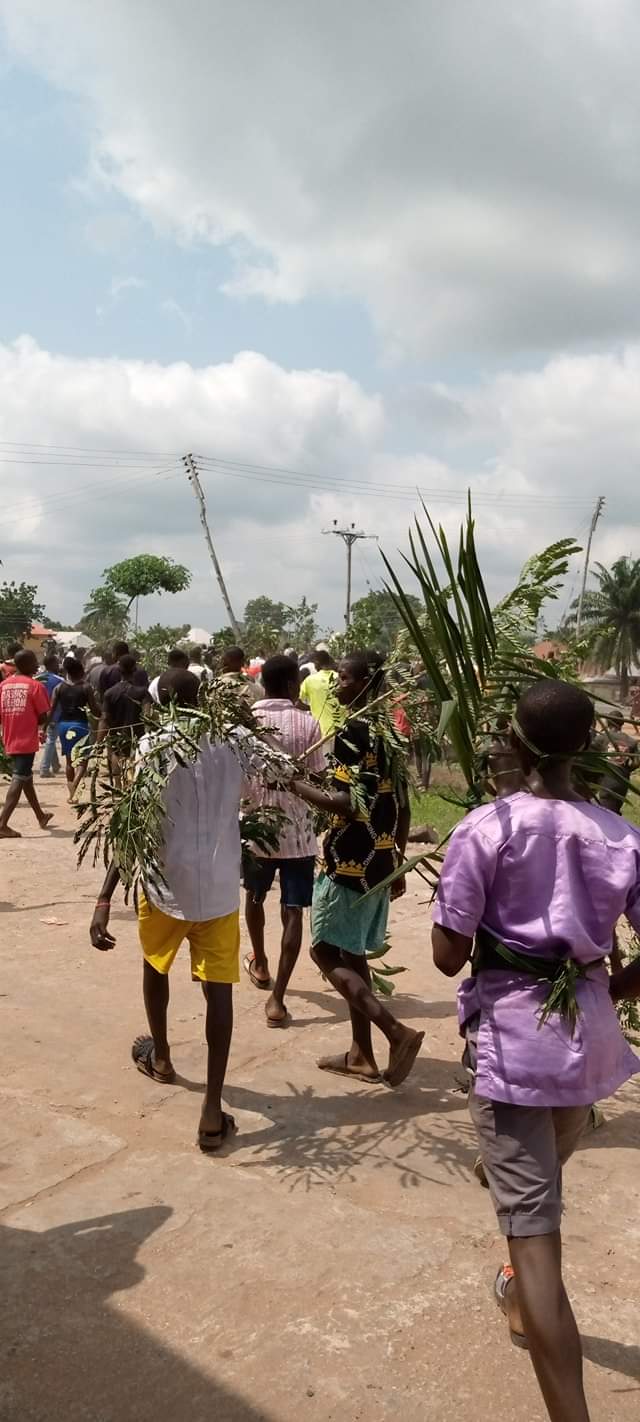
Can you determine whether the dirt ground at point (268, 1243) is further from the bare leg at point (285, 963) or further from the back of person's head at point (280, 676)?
the back of person's head at point (280, 676)

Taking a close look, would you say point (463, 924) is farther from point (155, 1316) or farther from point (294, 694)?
point (294, 694)

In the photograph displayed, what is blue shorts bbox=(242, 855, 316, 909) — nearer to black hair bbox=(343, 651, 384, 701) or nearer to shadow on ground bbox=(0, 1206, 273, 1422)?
black hair bbox=(343, 651, 384, 701)

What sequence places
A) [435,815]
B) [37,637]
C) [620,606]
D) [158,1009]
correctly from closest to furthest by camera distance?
[158,1009]
[435,815]
[620,606]
[37,637]

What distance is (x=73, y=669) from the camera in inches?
486

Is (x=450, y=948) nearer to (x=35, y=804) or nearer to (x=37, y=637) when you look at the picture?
(x=35, y=804)

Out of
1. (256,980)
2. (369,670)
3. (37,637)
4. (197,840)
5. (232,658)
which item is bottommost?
(37,637)

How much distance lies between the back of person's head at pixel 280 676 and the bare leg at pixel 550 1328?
137 inches

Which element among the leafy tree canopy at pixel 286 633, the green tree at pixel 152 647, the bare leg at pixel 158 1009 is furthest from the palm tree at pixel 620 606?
the bare leg at pixel 158 1009

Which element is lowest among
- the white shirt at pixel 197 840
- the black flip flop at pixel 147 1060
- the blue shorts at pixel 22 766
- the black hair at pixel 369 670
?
the black flip flop at pixel 147 1060

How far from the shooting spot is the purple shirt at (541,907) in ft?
8.11

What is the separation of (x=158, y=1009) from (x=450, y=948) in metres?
2.24

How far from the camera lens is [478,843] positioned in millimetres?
2480

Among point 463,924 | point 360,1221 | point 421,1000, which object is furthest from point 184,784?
point 421,1000

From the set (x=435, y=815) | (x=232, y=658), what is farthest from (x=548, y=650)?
(x=435, y=815)
